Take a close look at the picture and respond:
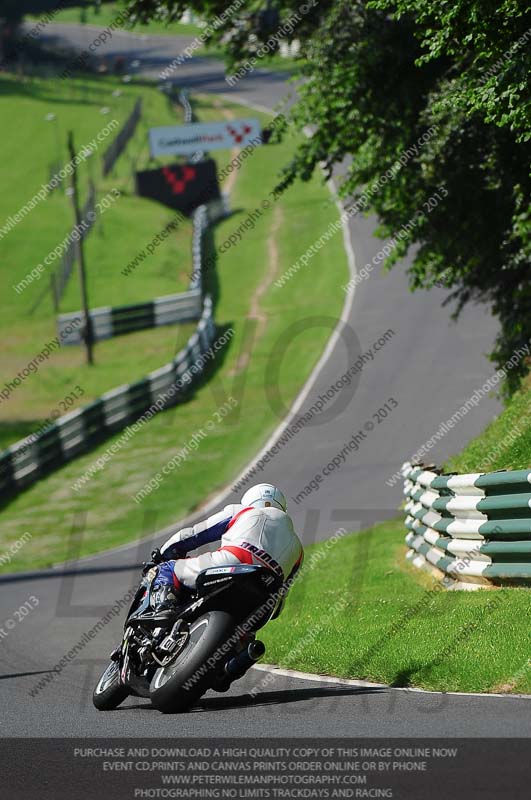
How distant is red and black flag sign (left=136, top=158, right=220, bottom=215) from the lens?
53.8 metres

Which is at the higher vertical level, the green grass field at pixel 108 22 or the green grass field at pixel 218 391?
the green grass field at pixel 218 391

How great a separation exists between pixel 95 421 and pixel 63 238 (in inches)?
989

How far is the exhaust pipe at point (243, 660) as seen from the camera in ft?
24.3

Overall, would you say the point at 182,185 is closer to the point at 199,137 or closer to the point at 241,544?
the point at 199,137

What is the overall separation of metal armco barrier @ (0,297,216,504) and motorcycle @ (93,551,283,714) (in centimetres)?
1780

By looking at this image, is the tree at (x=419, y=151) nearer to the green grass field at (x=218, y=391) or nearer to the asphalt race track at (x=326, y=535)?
the green grass field at (x=218, y=391)

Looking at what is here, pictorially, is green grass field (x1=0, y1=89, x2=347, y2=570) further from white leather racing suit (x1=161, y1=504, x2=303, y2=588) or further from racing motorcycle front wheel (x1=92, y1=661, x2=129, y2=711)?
white leather racing suit (x1=161, y1=504, x2=303, y2=588)

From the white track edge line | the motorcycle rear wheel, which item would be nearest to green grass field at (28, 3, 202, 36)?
the white track edge line

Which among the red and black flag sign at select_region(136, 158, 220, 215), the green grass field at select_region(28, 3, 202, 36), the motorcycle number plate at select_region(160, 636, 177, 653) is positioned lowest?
the green grass field at select_region(28, 3, 202, 36)

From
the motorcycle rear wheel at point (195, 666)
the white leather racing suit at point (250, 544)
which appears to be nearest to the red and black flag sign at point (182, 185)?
the white leather racing suit at point (250, 544)

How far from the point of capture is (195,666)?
7.33 metres

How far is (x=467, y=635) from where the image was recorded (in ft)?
28.4

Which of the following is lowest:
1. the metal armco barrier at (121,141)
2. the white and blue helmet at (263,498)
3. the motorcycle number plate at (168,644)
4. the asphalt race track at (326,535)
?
the metal armco barrier at (121,141)

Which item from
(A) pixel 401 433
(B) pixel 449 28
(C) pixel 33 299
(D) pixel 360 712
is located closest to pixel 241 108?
(C) pixel 33 299
